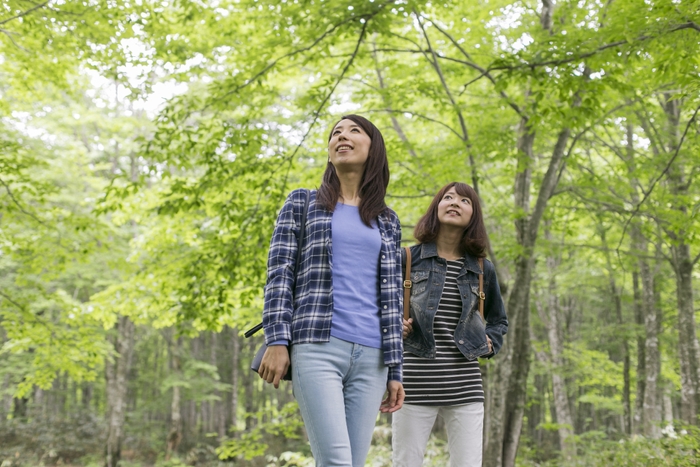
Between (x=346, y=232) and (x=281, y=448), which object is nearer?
(x=346, y=232)

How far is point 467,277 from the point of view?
10.4 ft

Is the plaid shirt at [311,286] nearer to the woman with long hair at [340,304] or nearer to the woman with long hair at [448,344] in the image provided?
the woman with long hair at [340,304]

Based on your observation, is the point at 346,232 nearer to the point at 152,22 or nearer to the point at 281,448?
the point at 152,22

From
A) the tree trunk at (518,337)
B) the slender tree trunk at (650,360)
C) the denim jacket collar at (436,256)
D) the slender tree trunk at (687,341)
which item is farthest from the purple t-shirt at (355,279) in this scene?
the slender tree trunk at (650,360)

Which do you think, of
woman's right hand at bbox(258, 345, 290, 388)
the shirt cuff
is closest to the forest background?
the shirt cuff

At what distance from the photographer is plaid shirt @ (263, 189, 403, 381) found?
78.0 inches

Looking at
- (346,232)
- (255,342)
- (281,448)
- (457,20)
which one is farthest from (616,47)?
(255,342)

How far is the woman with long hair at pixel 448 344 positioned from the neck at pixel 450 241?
0.04 ft

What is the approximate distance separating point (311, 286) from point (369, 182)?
1.79 feet

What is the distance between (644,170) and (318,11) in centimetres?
503

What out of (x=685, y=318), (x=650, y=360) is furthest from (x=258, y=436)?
(x=650, y=360)

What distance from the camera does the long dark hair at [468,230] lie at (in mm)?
3244

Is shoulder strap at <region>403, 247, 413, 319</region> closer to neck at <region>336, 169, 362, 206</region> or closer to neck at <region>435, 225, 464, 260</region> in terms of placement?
neck at <region>435, 225, 464, 260</region>

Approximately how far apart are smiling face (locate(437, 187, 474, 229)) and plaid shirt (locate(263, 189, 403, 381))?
40.4 inches
